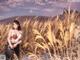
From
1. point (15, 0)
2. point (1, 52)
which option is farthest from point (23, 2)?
point (1, 52)

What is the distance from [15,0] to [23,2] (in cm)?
8

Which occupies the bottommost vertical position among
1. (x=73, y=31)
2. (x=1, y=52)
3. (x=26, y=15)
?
(x=1, y=52)

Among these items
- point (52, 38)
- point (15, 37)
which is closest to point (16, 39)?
point (15, 37)

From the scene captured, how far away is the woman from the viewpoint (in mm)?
1909

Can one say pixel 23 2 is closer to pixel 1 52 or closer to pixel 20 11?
pixel 20 11

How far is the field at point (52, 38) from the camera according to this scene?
1.87 metres

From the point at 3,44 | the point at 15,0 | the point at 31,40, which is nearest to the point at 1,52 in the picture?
the point at 3,44

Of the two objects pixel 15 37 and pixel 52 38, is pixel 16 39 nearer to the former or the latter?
pixel 15 37

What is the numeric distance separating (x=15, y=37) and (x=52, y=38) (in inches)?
12.4

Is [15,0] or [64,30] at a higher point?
[15,0]

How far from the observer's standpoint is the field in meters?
1.87

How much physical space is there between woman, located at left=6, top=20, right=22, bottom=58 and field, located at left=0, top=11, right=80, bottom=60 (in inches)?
→ 1.4

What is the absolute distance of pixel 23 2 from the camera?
1.96m

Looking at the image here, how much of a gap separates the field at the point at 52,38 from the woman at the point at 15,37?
0.04 meters
